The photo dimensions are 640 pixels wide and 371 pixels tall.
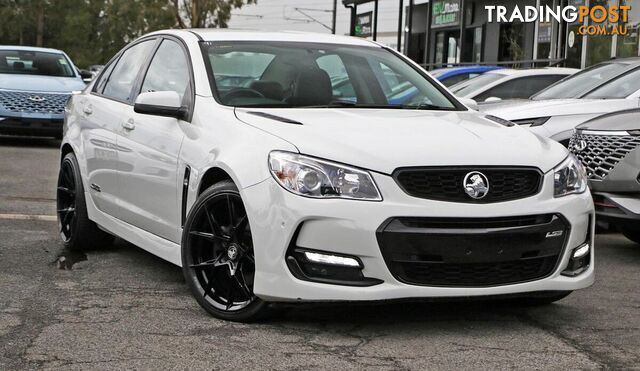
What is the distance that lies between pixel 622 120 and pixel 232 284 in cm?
346

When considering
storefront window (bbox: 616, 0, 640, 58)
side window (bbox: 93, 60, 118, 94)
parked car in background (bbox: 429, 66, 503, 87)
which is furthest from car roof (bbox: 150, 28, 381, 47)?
storefront window (bbox: 616, 0, 640, 58)

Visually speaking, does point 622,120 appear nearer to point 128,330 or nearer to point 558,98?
point 558,98

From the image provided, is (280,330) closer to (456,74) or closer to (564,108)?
(564,108)

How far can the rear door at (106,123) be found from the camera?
247 inches

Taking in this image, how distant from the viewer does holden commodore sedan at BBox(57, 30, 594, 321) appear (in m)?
4.44

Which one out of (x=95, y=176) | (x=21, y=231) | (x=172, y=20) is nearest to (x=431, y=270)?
→ (x=95, y=176)

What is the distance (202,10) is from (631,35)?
1669 inches

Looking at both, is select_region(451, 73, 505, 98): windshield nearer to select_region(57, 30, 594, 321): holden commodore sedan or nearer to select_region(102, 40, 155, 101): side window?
select_region(102, 40, 155, 101): side window

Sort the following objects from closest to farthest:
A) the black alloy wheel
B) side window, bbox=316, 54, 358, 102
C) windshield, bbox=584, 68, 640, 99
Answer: side window, bbox=316, 54, 358, 102, the black alloy wheel, windshield, bbox=584, 68, 640, 99

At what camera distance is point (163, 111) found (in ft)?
17.9

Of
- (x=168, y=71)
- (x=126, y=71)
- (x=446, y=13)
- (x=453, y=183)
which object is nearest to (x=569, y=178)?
(x=453, y=183)

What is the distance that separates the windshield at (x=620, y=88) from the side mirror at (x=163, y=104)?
201 inches

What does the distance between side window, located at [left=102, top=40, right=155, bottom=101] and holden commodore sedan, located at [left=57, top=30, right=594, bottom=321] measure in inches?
21.6

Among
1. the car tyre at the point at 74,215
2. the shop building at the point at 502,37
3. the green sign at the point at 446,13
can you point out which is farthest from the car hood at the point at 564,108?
the green sign at the point at 446,13
